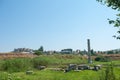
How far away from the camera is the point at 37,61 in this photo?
45875 millimetres

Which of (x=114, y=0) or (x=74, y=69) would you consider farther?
(x=74, y=69)

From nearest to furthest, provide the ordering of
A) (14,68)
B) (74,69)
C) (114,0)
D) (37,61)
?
(114,0) < (74,69) < (14,68) < (37,61)

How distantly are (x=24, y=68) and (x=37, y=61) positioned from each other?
24.1 ft

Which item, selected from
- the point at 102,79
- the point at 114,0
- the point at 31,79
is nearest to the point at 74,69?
the point at 31,79

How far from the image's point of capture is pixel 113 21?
44.4 ft

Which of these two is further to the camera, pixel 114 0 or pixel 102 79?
pixel 102 79

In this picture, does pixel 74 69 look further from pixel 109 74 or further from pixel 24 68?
pixel 109 74

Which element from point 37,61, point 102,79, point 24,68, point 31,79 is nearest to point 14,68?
point 24,68

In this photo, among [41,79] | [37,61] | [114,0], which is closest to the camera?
[114,0]

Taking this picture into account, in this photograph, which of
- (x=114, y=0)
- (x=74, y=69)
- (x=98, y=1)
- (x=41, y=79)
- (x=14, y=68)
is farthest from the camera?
(x=14, y=68)

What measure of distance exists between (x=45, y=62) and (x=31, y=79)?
905 inches

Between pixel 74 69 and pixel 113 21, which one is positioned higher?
pixel 113 21

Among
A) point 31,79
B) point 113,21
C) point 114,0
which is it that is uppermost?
point 114,0

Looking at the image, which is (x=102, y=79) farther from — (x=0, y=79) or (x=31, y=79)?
(x=31, y=79)
